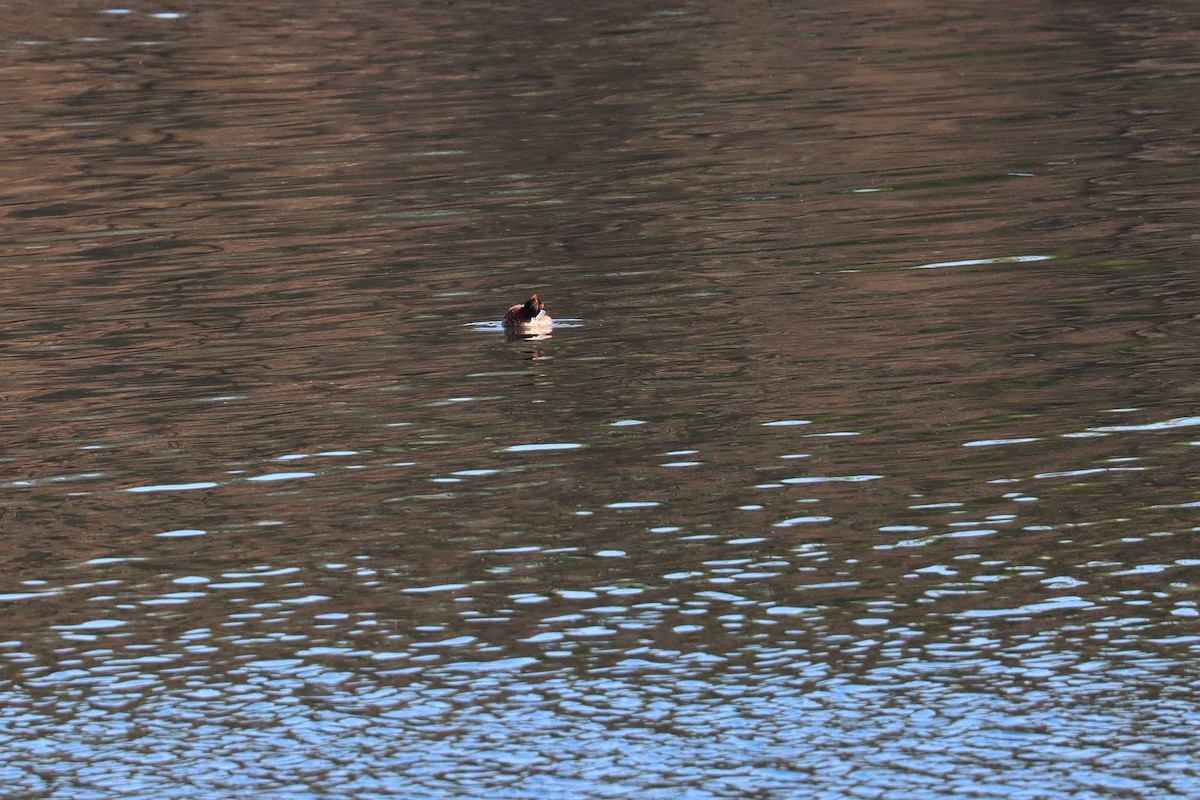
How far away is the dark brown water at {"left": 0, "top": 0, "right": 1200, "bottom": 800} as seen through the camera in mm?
9648

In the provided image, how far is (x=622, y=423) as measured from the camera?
15.6 metres

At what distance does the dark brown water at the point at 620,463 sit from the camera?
9.65m

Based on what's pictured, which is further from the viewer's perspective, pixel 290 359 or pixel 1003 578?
pixel 290 359

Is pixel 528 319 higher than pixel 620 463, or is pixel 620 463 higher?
pixel 528 319

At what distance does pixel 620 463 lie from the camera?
14.5 metres

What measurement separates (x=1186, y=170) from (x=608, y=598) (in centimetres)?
1655

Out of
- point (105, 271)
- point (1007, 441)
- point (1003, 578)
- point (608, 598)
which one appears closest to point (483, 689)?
point (608, 598)

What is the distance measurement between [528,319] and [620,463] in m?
4.82

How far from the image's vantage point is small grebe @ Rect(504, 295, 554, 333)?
62.0ft

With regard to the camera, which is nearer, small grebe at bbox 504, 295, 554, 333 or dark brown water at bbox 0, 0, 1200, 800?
dark brown water at bbox 0, 0, 1200, 800

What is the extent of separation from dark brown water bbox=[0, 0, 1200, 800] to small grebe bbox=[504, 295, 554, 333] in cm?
19

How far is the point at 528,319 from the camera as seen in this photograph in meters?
19.1

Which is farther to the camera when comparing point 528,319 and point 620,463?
point 528,319

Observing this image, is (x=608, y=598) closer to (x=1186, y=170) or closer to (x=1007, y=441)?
(x=1007, y=441)
